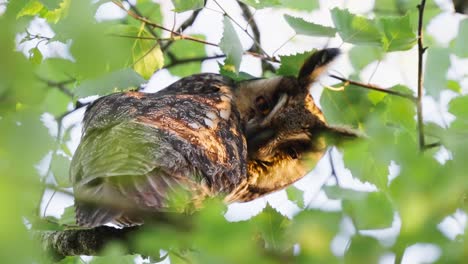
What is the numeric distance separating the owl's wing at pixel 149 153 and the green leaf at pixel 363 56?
A: 465 millimetres

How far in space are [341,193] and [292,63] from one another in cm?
141

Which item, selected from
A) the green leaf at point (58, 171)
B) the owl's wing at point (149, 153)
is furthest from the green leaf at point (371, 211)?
the owl's wing at point (149, 153)

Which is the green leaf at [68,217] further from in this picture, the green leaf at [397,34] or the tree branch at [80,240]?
the green leaf at [397,34]

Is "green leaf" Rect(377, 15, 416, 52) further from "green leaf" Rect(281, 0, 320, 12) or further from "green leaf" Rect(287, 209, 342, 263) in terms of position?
"green leaf" Rect(287, 209, 342, 263)

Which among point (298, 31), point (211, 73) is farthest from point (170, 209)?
point (211, 73)

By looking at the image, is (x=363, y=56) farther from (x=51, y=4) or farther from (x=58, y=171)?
(x=58, y=171)

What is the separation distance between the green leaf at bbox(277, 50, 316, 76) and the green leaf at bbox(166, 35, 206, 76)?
733 millimetres

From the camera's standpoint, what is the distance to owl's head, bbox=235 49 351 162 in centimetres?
228

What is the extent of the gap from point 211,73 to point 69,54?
1.86 m

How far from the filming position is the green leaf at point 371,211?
533 millimetres

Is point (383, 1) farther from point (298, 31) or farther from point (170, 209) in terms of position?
point (170, 209)

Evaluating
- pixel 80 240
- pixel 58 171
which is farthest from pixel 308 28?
pixel 58 171

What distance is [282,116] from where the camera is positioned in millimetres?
2311

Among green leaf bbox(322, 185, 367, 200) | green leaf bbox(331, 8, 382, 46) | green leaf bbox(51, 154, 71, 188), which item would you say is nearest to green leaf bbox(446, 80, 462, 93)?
green leaf bbox(331, 8, 382, 46)
